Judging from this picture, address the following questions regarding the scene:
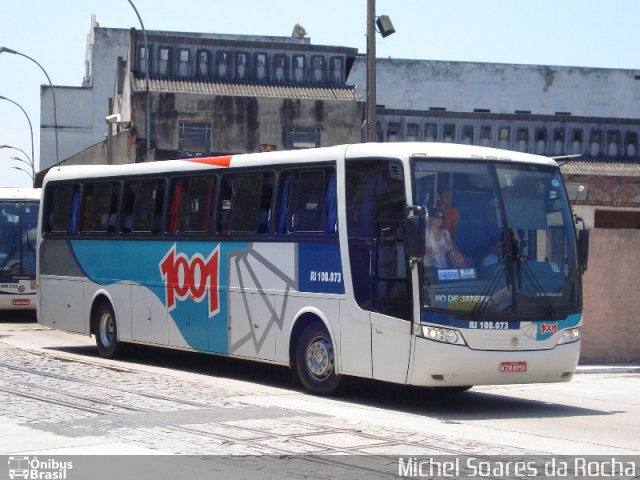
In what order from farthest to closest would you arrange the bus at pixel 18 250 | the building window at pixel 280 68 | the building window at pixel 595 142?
the building window at pixel 280 68, the building window at pixel 595 142, the bus at pixel 18 250

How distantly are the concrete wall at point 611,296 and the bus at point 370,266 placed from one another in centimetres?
639

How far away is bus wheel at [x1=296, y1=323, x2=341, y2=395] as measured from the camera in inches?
567

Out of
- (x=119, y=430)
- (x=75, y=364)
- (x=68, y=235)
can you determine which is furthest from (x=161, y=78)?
(x=119, y=430)

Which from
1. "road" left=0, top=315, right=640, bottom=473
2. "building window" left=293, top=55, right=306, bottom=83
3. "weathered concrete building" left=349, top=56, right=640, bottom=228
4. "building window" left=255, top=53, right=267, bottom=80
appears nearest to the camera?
"road" left=0, top=315, right=640, bottom=473

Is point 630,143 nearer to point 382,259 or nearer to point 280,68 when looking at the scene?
point 280,68

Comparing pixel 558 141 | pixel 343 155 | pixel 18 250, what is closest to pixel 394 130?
pixel 558 141

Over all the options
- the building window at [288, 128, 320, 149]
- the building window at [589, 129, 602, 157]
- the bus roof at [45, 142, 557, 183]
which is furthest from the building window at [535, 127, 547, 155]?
the bus roof at [45, 142, 557, 183]

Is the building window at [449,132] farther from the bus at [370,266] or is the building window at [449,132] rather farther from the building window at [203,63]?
the bus at [370,266]

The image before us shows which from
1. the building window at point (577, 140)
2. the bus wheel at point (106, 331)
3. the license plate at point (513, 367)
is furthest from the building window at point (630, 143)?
the license plate at point (513, 367)

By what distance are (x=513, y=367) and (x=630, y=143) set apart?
1278 inches

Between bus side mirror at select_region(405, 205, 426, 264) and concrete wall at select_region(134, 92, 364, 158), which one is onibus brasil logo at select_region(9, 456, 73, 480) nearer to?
bus side mirror at select_region(405, 205, 426, 264)

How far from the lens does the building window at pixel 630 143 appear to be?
43812 mm

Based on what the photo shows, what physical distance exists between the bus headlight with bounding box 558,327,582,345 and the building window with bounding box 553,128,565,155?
31.4 metres

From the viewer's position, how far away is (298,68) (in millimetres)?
51125
